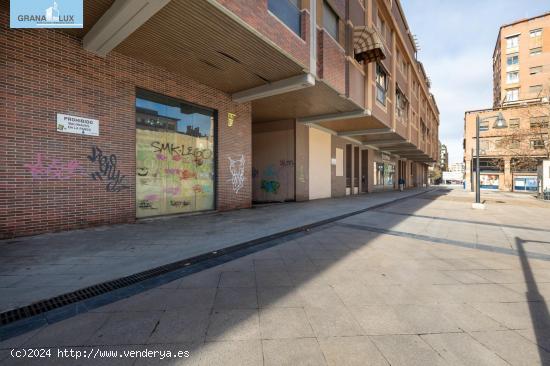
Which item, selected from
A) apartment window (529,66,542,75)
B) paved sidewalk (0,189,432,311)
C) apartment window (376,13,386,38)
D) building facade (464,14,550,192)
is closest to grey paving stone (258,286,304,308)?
paved sidewalk (0,189,432,311)

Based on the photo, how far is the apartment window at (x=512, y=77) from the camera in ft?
132

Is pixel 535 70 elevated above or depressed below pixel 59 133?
above

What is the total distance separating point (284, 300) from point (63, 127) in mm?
6635

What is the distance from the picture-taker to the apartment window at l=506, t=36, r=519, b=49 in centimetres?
4007

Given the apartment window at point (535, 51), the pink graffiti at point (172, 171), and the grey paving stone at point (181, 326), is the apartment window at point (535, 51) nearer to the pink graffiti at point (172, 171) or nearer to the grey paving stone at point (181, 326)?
the pink graffiti at point (172, 171)

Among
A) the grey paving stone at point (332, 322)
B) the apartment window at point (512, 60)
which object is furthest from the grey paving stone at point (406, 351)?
the apartment window at point (512, 60)

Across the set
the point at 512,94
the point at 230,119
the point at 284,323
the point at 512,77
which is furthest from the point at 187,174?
the point at 512,77

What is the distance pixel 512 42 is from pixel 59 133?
194ft

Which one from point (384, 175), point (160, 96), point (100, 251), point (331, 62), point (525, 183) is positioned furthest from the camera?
point (525, 183)

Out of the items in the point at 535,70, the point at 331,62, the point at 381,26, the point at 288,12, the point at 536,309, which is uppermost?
the point at 535,70

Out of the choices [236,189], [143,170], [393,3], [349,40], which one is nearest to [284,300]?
[143,170]

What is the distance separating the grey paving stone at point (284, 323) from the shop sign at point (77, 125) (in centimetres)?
653

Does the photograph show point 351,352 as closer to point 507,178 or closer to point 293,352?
point 293,352

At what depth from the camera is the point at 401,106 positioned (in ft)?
67.3
